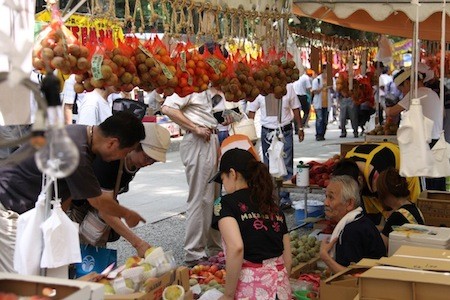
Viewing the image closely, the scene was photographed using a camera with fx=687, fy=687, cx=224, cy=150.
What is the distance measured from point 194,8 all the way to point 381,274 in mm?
2455

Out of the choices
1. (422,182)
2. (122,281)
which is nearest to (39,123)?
(122,281)

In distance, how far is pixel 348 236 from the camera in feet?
12.9

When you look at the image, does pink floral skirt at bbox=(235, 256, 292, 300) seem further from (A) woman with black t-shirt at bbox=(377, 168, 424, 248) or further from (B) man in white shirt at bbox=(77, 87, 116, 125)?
(B) man in white shirt at bbox=(77, 87, 116, 125)

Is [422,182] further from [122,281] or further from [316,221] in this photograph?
[122,281]

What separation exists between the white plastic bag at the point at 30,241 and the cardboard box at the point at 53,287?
2.56ft

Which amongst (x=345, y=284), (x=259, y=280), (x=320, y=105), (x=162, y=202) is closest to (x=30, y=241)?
(x=259, y=280)

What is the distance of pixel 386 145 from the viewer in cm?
537

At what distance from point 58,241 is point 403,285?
1576 mm

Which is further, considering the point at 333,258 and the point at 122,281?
the point at 333,258

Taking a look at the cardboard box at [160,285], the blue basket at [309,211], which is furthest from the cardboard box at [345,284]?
the blue basket at [309,211]

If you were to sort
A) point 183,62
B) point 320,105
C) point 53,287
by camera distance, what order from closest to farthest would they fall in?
1. point 53,287
2. point 183,62
3. point 320,105

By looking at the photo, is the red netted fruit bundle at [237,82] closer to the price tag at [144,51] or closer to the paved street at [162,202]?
the price tag at [144,51]

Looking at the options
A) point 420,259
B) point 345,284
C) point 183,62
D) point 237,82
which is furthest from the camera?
point 237,82

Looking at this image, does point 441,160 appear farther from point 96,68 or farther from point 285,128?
point 285,128
